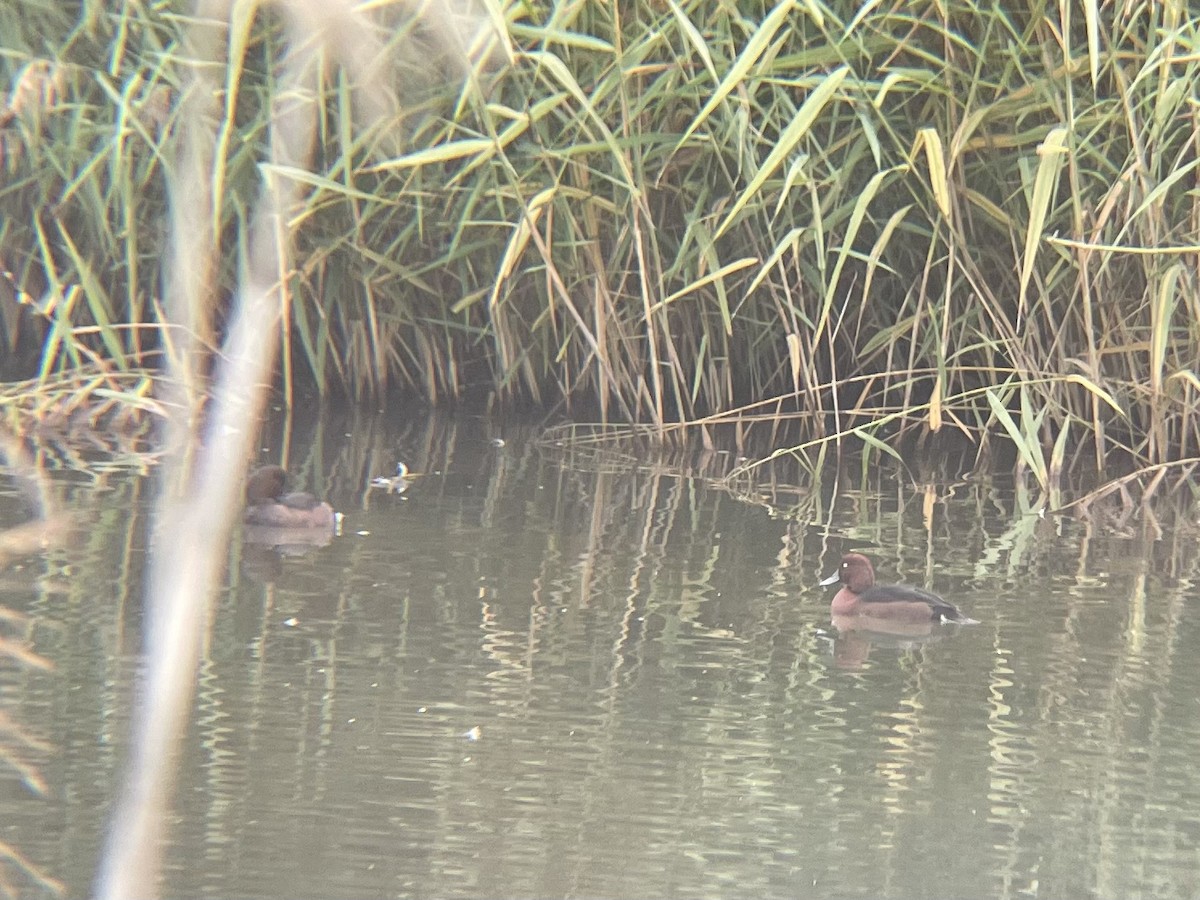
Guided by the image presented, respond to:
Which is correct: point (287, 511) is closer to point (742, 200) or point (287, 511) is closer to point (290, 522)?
point (290, 522)

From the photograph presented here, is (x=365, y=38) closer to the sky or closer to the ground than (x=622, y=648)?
closer to the sky

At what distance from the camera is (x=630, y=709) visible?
3.95 m

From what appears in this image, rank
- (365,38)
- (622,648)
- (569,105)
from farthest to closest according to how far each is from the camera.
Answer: (569,105)
(622,648)
(365,38)

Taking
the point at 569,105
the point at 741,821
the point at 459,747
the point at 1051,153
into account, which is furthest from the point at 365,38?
the point at 569,105

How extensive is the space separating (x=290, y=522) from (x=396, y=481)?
107 centimetres

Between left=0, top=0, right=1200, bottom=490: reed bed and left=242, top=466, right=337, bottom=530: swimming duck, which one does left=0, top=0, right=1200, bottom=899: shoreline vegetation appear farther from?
left=242, top=466, right=337, bottom=530: swimming duck

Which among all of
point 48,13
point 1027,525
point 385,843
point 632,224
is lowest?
point 385,843

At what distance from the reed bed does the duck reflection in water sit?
116cm

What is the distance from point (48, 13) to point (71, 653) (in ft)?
12.3

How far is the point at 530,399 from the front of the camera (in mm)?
8359

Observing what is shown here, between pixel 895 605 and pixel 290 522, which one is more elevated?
pixel 290 522

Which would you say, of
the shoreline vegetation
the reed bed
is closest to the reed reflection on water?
the shoreline vegetation

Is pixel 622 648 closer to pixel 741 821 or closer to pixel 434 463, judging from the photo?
pixel 741 821

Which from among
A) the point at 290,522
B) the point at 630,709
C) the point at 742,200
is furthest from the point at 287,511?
the point at 630,709
